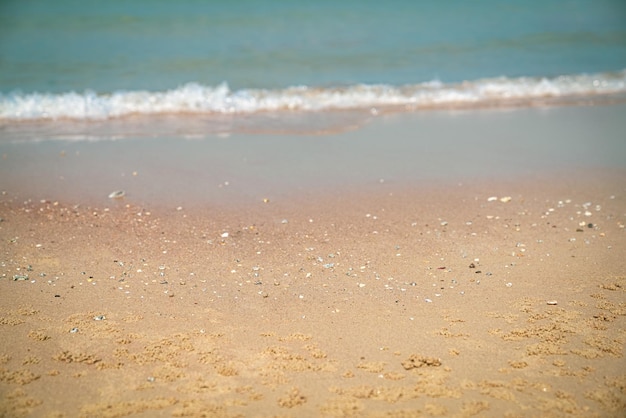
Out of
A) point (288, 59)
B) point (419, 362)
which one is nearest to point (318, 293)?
point (419, 362)

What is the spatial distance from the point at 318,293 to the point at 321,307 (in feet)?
0.62

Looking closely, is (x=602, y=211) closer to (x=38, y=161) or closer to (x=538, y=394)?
(x=538, y=394)

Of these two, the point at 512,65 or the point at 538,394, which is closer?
the point at 538,394

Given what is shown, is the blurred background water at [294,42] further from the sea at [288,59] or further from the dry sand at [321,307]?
the dry sand at [321,307]

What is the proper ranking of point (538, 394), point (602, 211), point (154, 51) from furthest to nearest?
point (154, 51) < point (602, 211) < point (538, 394)

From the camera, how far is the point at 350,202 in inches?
227

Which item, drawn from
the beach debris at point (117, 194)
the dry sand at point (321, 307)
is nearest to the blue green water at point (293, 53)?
the beach debris at point (117, 194)

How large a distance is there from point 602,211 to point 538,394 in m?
2.91

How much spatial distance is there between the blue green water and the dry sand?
4.51 meters

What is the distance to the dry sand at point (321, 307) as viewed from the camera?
3.16m

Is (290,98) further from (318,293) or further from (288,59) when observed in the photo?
(318,293)

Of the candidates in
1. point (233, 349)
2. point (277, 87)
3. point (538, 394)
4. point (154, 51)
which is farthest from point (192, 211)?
point (154, 51)

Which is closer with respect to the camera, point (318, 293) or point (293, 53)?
point (318, 293)

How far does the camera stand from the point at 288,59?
12656 millimetres
